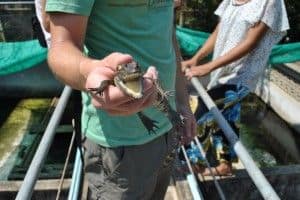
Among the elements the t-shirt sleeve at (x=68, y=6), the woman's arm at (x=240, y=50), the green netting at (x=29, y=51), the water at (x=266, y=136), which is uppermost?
the green netting at (x=29, y=51)

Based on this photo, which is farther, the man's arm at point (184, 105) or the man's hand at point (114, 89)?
the man's arm at point (184, 105)

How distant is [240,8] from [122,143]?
173 cm

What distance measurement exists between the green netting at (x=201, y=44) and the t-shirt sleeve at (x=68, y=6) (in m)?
4.02

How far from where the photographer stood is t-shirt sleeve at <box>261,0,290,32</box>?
8.98 ft

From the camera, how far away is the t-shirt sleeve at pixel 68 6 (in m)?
1.12

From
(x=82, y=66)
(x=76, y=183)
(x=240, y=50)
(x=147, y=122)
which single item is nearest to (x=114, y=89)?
(x=82, y=66)

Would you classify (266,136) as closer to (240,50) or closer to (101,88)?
(240,50)

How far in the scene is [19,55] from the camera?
5.31 m

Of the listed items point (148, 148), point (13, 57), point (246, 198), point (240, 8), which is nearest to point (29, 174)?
point (148, 148)

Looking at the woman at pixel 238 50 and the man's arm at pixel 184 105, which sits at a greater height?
the woman at pixel 238 50

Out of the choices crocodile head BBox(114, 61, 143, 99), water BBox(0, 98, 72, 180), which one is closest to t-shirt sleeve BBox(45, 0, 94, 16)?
crocodile head BBox(114, 61, 143, 99)

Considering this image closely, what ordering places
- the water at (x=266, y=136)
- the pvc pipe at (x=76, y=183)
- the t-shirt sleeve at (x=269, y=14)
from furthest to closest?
1. the water at (x=266, y=136)
2. the t-shirt sleeve at (x=269, y=14)
3. the pvc pipe at (x=76, y=183)

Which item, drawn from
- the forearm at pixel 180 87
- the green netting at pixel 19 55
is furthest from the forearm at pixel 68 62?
the green netting at pixel 19 55

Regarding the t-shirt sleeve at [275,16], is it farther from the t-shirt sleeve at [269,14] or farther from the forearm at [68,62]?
the forearm at [68,62]
